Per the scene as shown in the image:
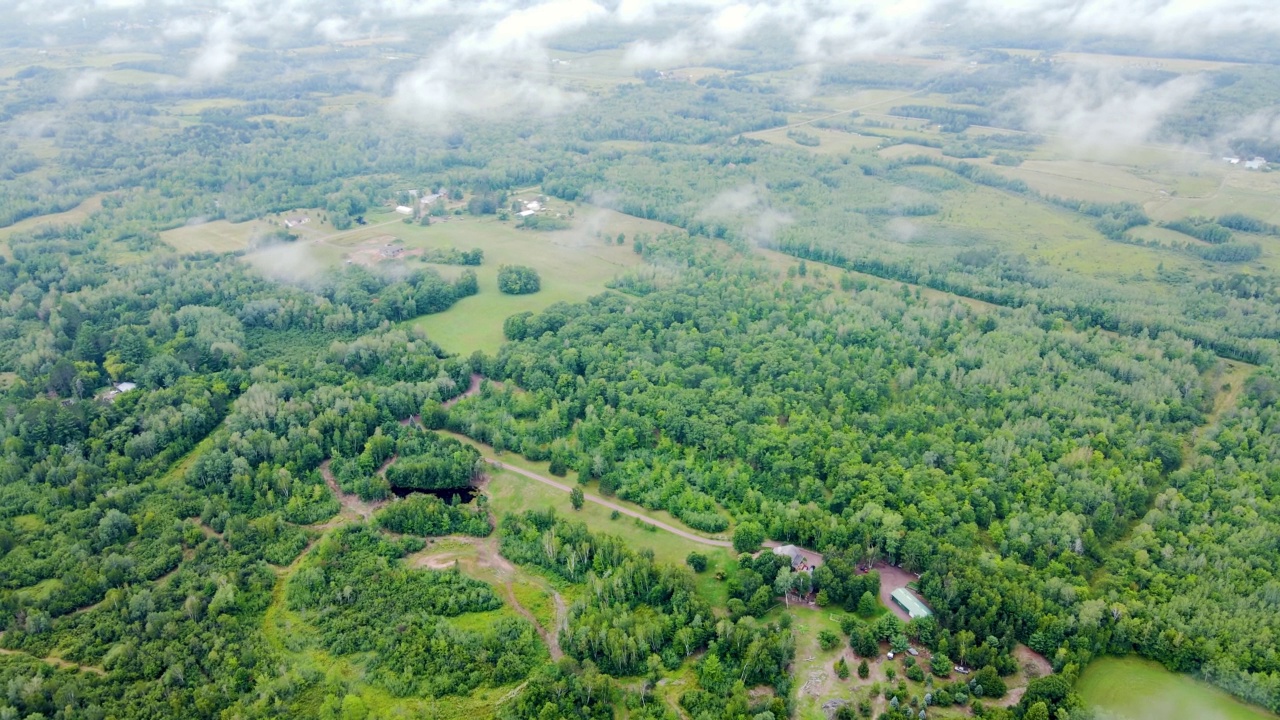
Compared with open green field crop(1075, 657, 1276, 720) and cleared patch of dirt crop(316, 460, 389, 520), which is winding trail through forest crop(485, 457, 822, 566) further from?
open green field crop(1075, 657, 1276, 720)

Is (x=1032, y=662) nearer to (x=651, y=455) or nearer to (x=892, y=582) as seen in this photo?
(x=892, y=582)

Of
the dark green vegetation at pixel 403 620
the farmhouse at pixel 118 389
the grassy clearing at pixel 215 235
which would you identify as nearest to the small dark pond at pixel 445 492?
the dark green vegetation at pixel 403 620

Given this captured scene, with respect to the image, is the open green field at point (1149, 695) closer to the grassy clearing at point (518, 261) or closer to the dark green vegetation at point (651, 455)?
the dark green vegetation at point (651, 455)

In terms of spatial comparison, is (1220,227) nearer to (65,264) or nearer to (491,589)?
(491,589)

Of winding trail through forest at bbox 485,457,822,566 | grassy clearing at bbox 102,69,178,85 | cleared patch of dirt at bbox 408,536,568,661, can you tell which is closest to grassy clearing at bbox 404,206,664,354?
winding trail through forest at bbox 485,457,822,566

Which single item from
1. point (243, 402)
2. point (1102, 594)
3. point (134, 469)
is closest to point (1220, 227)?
point (1102, 594)

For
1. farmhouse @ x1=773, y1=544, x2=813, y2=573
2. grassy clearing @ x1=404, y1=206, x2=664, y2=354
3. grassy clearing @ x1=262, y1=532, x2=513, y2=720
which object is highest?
grassy clearing @ x1=404, y1=206, x2=664, y2=354
